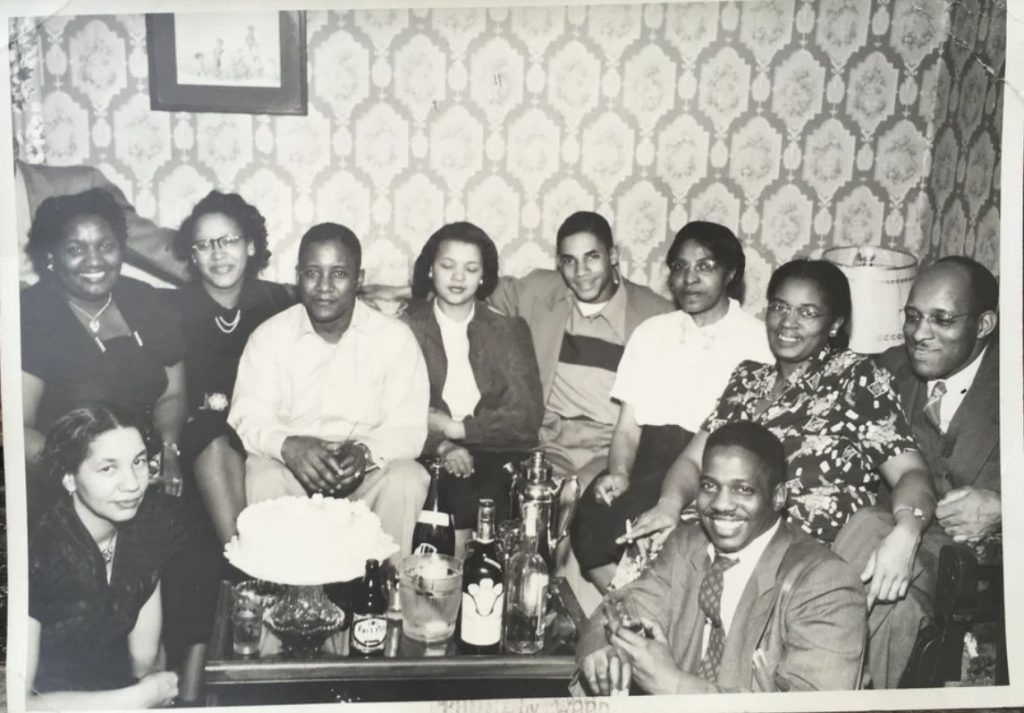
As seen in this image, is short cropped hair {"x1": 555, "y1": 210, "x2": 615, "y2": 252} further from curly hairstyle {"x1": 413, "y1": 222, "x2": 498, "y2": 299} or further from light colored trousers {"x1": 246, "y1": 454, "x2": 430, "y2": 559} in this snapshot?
light colored trousers {"x1": 246, "y1": 454, "x2": 430, "y2": 559}

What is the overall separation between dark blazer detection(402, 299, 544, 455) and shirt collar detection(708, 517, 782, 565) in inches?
18.8

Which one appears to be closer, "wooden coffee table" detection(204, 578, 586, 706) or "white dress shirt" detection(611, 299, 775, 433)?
"wooden coffee table" detection(204, 578, 586, 706)

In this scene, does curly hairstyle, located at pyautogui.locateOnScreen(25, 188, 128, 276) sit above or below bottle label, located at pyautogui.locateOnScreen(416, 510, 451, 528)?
above

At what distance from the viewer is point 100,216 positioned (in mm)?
1997

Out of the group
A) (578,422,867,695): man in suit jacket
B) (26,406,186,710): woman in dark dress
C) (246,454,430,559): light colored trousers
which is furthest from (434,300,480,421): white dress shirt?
(26,406,186,710): woman in dark dress

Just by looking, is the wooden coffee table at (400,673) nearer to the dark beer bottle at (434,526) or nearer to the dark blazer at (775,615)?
the dark blazer at (775,615)

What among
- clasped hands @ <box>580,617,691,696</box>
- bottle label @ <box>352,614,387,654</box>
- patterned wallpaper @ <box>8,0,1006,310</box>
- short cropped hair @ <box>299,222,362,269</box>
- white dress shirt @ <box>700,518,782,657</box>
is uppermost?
patterned wallpaper @ <box>8,0,1006,310</box>

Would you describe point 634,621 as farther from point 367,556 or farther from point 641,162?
point 641,162

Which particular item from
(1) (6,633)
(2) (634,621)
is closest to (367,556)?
(2) (634,621)

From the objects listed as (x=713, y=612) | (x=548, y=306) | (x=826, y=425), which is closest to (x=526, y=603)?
(x=713, y=612)

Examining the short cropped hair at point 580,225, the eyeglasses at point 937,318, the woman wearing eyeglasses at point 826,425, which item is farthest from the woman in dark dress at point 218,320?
the eyeglasses at point 937,318

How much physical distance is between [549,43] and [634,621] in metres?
1.20

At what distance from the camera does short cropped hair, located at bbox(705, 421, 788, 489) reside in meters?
2.07

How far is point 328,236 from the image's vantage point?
204 centimetres
